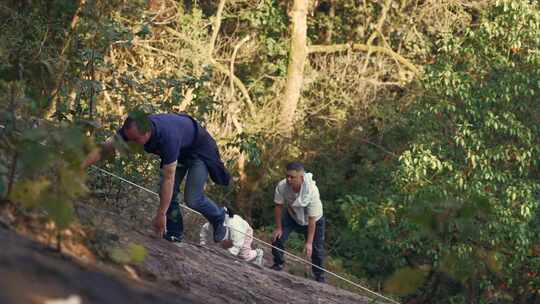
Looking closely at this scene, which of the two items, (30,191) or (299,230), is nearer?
(30,191)

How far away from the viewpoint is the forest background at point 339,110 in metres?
7.12

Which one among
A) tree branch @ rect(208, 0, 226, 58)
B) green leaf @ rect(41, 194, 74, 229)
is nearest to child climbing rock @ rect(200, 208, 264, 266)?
green leaf @ rect(41, 194, 74, 229)

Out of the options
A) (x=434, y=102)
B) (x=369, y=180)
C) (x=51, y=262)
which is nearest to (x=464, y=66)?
(x=434, y=102)

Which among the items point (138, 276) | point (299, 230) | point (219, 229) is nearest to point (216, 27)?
point (299, 230)

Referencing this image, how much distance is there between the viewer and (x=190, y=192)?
10.2 meters

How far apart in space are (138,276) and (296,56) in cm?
1570

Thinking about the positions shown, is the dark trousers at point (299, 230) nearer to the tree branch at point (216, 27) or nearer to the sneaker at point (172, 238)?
the sneaker at point (172, 238)

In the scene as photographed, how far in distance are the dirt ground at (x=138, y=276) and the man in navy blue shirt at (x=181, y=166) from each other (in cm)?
23

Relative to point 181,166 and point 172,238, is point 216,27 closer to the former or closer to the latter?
point 181,166

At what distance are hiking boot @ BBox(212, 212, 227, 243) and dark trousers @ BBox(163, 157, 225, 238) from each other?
0.74 feet

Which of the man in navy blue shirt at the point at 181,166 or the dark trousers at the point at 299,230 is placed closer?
the man in navy blue shirt at the point at 181,166

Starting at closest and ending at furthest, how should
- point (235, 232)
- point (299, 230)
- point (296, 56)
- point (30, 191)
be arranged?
point (30, 191) < point (235, 232) < point (299, 230) < point (296, 56)

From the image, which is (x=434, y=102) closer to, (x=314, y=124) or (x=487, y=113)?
(x=487, y=113)

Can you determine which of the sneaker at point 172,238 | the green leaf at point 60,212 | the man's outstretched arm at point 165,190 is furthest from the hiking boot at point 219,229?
the green leaf at point 60,212
